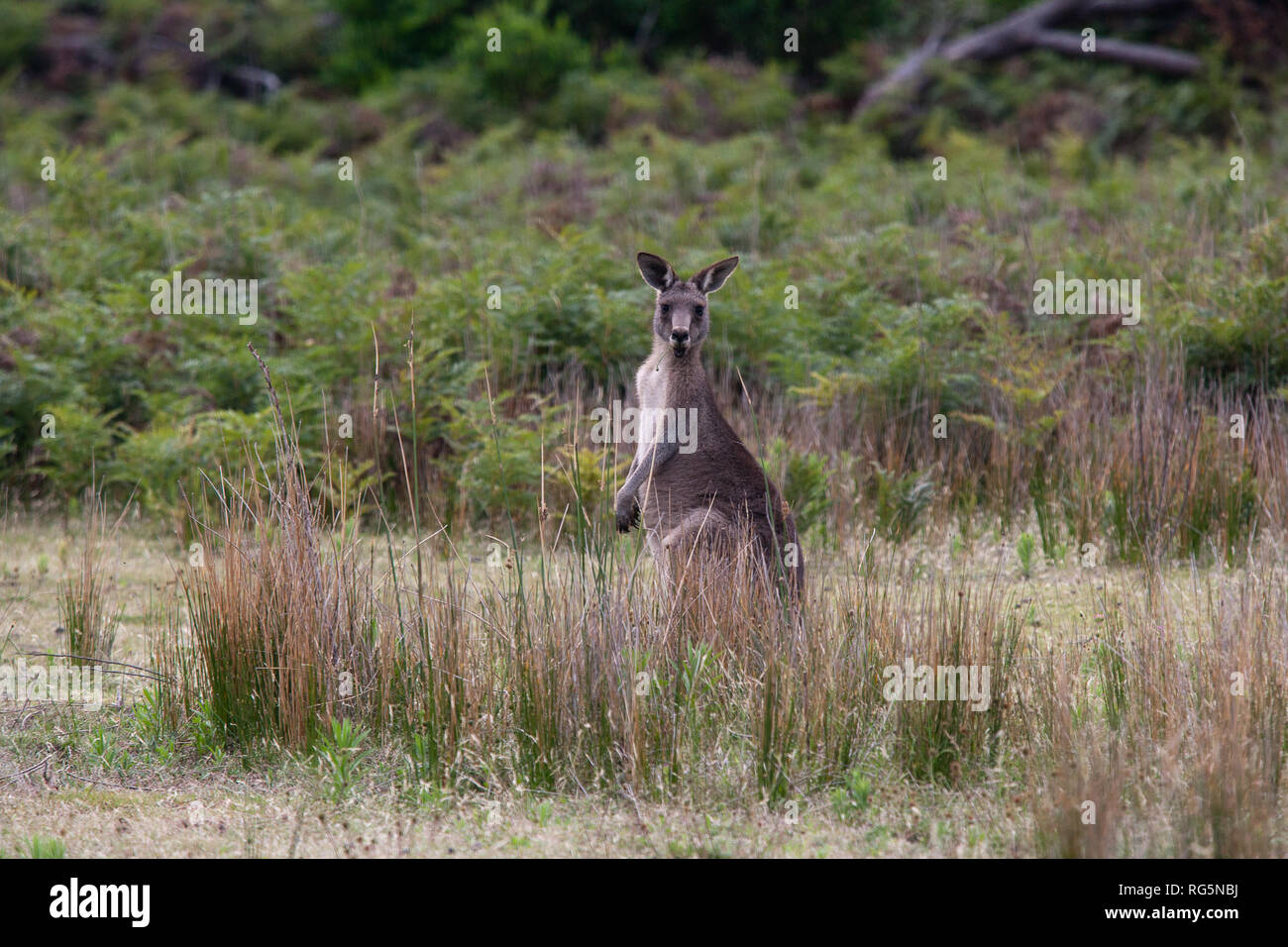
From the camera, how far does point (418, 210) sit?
48.0ft

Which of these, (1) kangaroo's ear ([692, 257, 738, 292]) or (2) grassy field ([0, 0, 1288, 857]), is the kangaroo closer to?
(1) kangaroo's ear ([692, 257, 738, 292])

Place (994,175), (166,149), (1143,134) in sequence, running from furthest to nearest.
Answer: (1143,134), (166,149), (994,175)

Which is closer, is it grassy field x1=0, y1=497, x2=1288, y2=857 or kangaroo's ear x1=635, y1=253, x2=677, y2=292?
grassy field x1=0, y1=497, x2=1288, y2=857

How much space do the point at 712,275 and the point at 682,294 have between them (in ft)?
0.62

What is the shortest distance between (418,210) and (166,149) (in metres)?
3.14

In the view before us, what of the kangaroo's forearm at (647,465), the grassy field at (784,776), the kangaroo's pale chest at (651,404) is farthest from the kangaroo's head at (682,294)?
the grassy field at (784,776)

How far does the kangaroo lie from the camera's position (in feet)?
19.1

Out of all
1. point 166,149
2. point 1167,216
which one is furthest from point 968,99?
point 166,149

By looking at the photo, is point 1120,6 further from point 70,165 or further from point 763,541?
point 763,541

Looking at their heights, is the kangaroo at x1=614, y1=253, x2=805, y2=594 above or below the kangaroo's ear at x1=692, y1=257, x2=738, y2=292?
below

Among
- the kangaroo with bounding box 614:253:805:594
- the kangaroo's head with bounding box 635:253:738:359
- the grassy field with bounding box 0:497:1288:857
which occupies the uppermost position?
the kangaroo's head with bounding box 635:253:738:359

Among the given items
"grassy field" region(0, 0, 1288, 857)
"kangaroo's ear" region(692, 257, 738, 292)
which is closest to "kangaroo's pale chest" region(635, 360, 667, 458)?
"grassy field" region(0, 0, 1288, 857)

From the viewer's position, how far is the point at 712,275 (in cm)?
668

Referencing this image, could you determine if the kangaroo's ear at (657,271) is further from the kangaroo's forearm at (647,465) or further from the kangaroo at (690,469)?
the kangaroo's forearm at (647,465)
